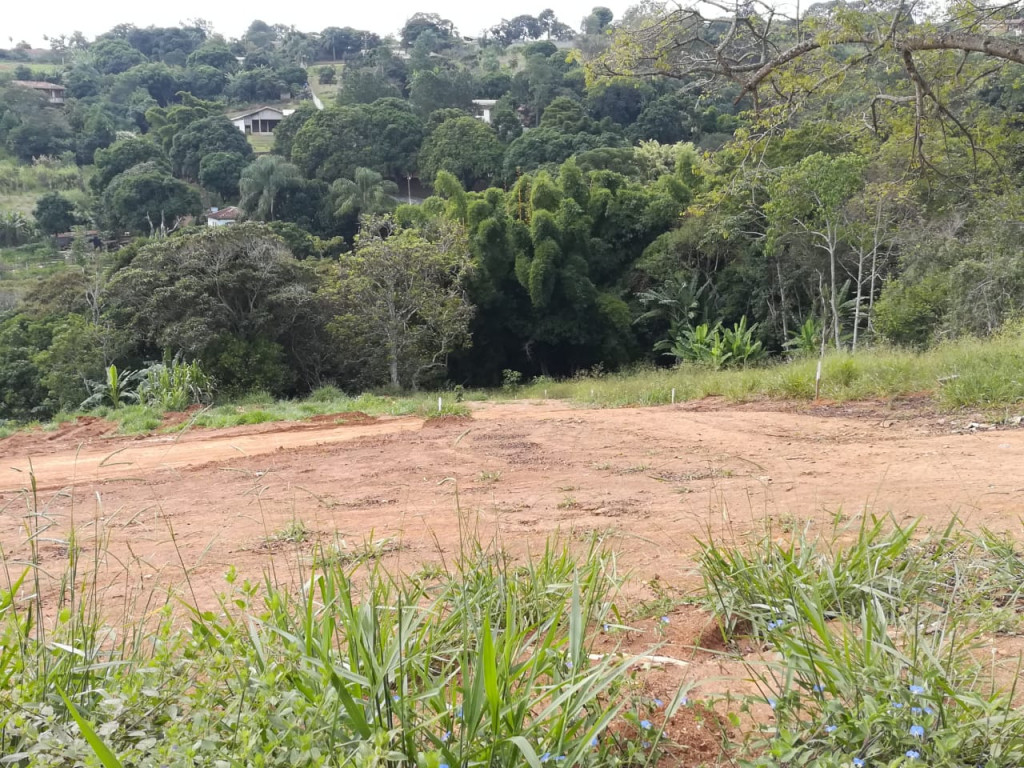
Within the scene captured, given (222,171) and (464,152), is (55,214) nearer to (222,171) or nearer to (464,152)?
(222,171)

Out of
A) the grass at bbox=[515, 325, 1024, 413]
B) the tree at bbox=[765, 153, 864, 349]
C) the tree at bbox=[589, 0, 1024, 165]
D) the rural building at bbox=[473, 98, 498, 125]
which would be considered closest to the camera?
the tree at bbox=[589, 0, 1024, 165]

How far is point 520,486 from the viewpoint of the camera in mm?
5051

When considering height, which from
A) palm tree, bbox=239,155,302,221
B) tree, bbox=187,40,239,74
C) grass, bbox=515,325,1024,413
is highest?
tree, bbox=187,40,239,74

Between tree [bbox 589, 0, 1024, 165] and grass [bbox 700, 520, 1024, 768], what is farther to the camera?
tree [bbox 589, 0, 1024, 165]

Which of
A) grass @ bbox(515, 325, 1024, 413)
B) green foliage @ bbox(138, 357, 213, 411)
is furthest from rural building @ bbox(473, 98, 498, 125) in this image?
grass @ bbox(515, 325, 1024, 413)

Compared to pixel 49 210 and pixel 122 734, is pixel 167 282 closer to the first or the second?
pixel 122 734

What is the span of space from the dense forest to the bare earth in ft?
7.99

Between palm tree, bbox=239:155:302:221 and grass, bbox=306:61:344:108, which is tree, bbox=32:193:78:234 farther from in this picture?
grass, bbox=306:61:344:108

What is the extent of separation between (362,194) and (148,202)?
11.3 meters

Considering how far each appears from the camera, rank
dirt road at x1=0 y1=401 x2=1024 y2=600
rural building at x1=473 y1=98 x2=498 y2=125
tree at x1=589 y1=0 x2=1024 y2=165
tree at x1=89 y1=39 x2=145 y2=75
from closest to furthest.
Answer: dirt road at x1=0 y1=401 x2=1024 y2=600
tree at x1=589 y1=0 x2=1024 y2=165
rural building at x1=473 y1=98 x2=498 y2=125
tree at x1=89 y1=39 x2=145 y2=75

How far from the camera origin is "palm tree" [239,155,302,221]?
38.3 meters

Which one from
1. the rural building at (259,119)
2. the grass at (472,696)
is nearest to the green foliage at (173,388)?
the grass at (472,696)

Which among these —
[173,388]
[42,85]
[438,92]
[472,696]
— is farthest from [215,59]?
[472,696]

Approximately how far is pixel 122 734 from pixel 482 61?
7793cm
